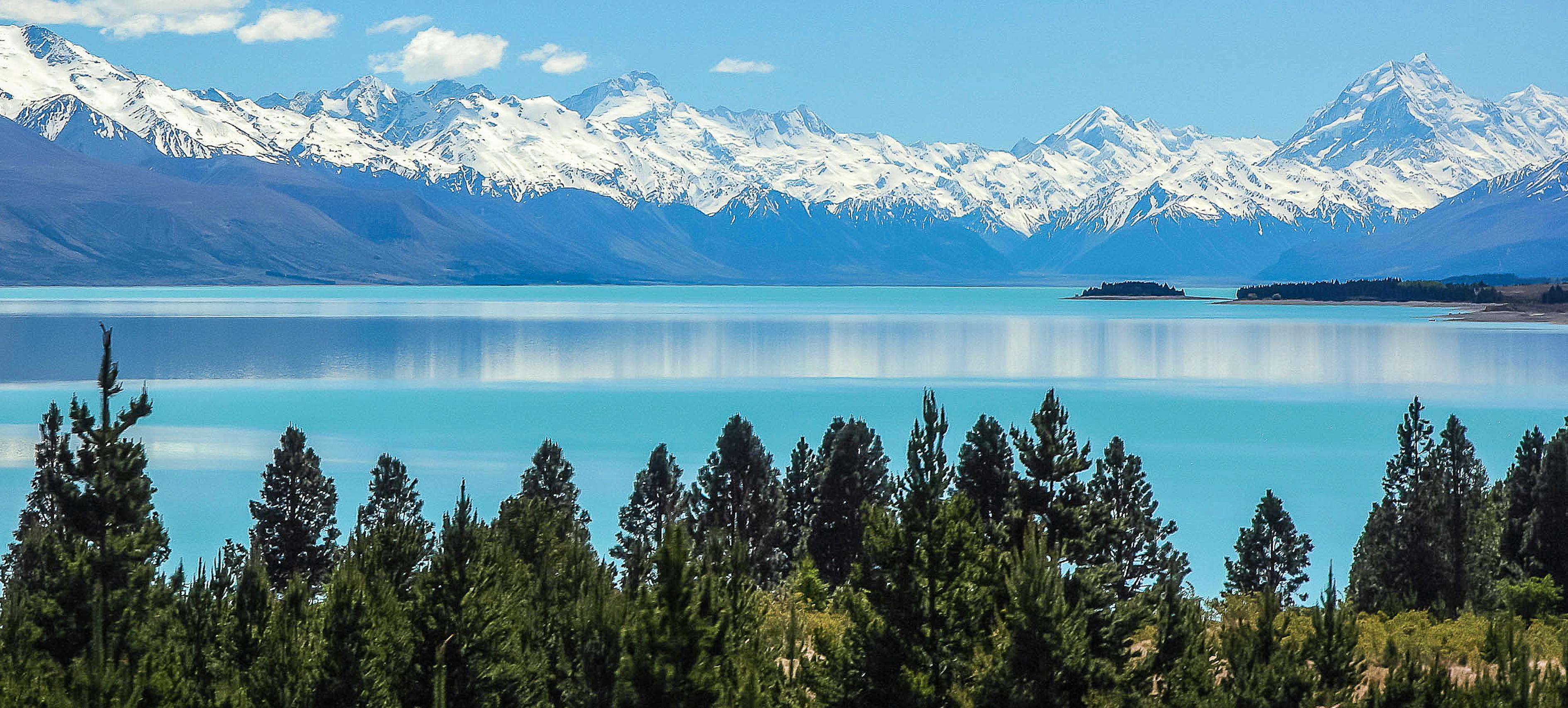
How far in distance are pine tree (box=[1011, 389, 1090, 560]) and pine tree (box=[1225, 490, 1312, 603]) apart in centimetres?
2883

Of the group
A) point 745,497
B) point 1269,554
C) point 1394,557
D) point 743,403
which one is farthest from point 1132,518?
point 743,403

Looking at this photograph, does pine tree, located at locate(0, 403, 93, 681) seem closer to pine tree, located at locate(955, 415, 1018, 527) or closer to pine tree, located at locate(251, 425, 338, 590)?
pine tree, located at locate(251, 425, 338, 590)

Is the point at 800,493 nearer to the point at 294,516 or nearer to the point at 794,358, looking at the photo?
the point at 294,516

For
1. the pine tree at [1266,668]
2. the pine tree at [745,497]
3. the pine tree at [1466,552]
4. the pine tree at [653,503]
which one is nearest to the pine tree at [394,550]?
the pine tree at [1266,668]

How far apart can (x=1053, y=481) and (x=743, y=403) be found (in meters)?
85.6

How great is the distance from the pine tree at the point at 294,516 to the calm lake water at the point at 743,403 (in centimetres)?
1130

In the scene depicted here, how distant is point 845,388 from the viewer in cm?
12762

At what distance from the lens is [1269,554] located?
190 feet

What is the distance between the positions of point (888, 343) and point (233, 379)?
8703 cm

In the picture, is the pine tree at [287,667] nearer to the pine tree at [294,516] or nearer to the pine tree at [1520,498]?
the pine tree at [294,516]

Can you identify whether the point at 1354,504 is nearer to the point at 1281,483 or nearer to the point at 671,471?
the point at 1281,483

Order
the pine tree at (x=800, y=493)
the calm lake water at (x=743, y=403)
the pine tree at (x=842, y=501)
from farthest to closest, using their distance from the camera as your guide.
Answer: the calm lake water at (x=743, y=403) → the pine tree at (x=800, y=493) → the pine tree at (x=842, y=501)

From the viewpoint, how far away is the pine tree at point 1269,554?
188ft

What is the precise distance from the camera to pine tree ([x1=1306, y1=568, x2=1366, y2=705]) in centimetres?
2552
